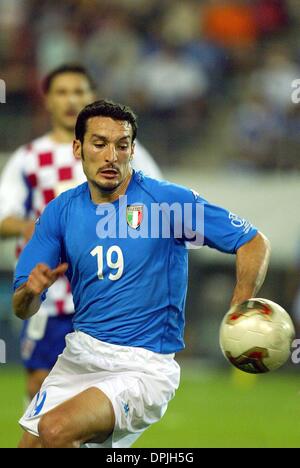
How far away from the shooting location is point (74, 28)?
1322cm

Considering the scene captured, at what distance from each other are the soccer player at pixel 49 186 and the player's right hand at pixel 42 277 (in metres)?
2.25

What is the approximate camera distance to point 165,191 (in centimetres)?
523

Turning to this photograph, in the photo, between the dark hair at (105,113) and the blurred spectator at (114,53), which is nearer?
the dark hair at (105,113)

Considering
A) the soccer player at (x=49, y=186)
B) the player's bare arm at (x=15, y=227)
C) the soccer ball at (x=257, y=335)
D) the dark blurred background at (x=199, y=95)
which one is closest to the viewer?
the soccer ball at (x=257, y=335)

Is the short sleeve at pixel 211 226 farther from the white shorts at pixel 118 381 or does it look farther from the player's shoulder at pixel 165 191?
the white shorts at pixel 118 381

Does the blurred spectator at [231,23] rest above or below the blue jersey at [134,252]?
above

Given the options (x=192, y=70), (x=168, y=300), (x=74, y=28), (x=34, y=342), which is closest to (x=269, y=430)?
(x=34, y=342)

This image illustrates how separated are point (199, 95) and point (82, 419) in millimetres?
8102

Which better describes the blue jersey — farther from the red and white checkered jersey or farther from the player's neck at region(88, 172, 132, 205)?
the red and white checkered jersey

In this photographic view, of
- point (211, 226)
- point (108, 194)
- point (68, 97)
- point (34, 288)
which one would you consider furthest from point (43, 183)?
point (34, 288)

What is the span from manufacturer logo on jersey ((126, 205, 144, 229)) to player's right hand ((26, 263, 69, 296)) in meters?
0.61

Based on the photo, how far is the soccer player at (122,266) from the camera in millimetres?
5070

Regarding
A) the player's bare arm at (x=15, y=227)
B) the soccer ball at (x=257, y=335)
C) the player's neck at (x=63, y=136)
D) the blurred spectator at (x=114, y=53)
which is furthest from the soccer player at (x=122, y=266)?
the blurred spectator at (x=114, y=53)

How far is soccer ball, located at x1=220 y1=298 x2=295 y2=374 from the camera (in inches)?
190
